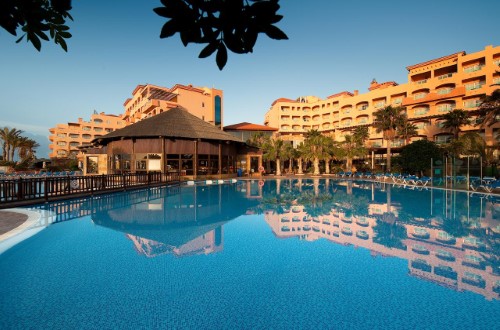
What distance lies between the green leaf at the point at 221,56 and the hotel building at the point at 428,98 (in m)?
32.7

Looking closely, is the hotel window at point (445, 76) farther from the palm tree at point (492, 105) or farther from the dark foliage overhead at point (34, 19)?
the dark foliage overhead at point (34, 19)

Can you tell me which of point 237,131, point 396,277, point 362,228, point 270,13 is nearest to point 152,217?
point 362,228

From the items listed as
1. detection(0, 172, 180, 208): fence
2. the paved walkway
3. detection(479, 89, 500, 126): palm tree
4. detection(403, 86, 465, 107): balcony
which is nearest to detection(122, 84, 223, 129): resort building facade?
detection(0, 172, 180, 208): fence

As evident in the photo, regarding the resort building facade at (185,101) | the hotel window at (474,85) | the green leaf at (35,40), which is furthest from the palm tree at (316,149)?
the green leaf at (35,40)

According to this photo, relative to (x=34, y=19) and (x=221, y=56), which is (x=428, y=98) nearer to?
(x=221, y=56)

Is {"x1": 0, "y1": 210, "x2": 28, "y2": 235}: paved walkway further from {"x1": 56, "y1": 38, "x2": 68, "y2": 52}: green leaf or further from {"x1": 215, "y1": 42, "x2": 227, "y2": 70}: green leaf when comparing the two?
{"x1": 215, "y1": 42, "x2": 227, "y2": 70}: green leaf

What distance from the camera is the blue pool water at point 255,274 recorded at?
11.7 feet

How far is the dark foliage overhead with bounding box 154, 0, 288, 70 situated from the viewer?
1.49 m

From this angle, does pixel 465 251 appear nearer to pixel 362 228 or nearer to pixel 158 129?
pixel 362 228

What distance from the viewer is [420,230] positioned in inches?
323

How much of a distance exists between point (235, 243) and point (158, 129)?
2151 cm

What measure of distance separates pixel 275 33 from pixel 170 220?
9475 mm

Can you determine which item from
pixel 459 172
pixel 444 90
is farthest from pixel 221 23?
pixel 444 90

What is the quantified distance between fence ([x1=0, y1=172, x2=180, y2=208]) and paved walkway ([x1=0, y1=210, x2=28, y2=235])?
1.78m
